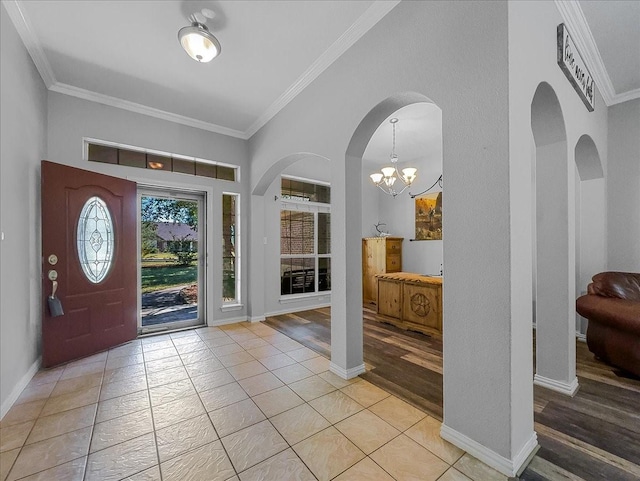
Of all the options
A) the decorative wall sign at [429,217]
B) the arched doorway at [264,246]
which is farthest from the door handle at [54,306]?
the decorative wall sign at [429,217]

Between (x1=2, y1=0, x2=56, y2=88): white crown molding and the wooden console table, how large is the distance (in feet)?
16.2

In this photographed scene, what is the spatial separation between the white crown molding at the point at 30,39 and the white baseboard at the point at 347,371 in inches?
162

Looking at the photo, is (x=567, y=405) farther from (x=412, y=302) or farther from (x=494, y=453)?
(x=412, y=302)

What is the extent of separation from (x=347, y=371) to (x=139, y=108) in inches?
169

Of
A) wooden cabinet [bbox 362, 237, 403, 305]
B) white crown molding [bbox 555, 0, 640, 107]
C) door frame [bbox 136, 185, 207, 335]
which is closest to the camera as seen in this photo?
white crown molding [bbox 555, 0, 640, 107]

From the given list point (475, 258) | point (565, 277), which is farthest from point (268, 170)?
point (565, 277)

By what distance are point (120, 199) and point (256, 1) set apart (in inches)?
113

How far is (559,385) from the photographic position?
2355mm

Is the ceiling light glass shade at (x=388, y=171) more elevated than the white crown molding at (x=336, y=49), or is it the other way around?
the white crown molding at (x=336, y=49)

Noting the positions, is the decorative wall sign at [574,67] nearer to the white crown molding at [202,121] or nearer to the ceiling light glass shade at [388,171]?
the white crown molding at [202,121]

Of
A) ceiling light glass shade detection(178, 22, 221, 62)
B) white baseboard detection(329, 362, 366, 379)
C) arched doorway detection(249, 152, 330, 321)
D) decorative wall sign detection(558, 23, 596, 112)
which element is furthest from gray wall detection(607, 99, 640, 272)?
ceiling light glass shade detection(178, 22, 221, 62)

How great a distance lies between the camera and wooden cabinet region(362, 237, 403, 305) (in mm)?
5848

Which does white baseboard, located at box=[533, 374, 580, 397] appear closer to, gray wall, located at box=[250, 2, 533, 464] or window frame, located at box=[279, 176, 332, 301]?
gray wall, located at box=[250, 2, 533, 464]

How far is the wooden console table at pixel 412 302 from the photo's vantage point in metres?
3.81
